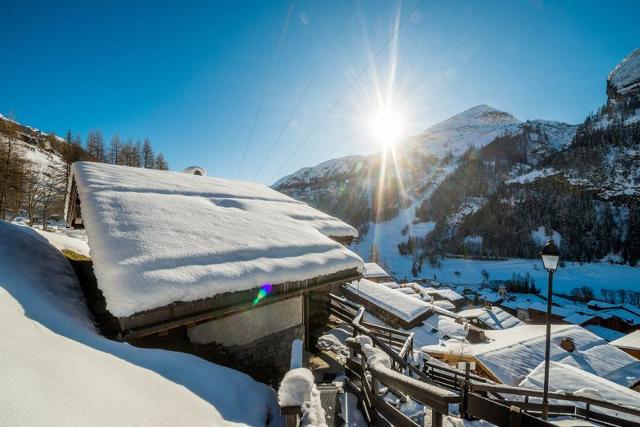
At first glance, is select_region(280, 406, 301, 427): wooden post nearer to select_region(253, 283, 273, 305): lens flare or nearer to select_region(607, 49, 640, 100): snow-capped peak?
select_region(253, 283, 273, 305): lens flare

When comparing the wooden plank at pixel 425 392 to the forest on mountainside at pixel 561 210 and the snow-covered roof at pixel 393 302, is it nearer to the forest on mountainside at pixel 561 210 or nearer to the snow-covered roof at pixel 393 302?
the snow-covered roof at pixel 393 302

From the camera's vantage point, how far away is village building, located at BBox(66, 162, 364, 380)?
273cm

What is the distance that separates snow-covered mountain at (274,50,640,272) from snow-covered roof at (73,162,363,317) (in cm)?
9974

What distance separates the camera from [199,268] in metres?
3.09

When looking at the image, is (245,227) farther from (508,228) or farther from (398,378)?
(508,228)

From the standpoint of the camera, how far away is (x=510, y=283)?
7300cm

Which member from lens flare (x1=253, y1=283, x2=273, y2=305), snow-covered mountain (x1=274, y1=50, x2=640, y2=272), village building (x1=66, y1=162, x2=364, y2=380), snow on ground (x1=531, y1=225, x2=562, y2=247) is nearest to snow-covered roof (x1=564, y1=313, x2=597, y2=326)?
village building (x1=66, y1=162, x2=364, y2=380)

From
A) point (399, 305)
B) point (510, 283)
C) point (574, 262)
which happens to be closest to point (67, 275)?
point (399, 305)

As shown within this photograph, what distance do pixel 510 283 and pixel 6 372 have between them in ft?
299

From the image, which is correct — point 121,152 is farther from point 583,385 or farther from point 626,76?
point 626,76

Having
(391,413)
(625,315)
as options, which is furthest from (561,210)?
(391,413)

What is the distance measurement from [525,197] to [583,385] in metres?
127

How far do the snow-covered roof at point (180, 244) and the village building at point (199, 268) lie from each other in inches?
0.5

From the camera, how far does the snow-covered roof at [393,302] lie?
64.1ft
